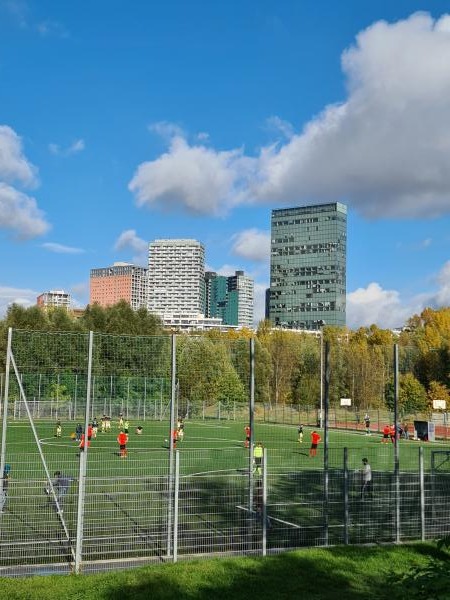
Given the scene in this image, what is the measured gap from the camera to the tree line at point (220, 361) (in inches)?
619

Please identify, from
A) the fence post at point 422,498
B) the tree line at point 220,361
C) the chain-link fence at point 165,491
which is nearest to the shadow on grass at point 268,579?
the chain-link fence at point 165,491

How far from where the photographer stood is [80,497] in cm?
1174

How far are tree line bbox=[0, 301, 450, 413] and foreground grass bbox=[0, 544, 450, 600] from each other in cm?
530

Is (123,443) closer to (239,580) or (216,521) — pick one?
(216,521)

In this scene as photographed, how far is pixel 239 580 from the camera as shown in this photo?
10867mm

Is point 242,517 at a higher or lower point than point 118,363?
lower

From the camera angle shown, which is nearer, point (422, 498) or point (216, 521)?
point (422, 498)

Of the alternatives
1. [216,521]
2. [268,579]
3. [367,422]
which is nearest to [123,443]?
[216,521]

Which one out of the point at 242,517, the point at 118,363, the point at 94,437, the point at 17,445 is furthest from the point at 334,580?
the point at 94,437

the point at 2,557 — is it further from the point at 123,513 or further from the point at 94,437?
the point at 94,437

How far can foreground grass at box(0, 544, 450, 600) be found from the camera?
Result: 396 inches

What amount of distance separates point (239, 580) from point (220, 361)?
9052mm

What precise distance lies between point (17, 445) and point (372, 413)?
108ft

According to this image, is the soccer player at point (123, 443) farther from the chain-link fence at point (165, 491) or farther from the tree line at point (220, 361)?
the tree line at point (220, 361)
